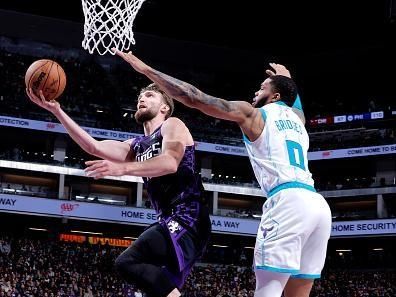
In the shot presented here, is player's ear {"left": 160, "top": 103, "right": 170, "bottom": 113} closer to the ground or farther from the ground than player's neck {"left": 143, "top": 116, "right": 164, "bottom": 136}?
farther from the ground

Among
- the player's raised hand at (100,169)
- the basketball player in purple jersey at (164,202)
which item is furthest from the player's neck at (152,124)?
the player's raised hand at (100,169)

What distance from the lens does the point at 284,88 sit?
18.1ft

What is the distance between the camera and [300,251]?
4922 mm

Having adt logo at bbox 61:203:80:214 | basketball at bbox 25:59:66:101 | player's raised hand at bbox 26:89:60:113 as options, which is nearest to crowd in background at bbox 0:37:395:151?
adt logo at bbox 61:203:80:214

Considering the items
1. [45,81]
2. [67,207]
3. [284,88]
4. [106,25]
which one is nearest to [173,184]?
[284,88]

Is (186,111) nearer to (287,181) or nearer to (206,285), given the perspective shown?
(206,285)

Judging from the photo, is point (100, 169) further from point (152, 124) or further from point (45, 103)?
point (152, 124)

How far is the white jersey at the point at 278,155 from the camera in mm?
5117

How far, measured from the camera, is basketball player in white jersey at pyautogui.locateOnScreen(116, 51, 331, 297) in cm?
487

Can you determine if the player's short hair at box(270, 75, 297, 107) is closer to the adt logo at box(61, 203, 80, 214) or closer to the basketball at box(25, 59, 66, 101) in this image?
the basketball at box(25, 59, 66, 101)

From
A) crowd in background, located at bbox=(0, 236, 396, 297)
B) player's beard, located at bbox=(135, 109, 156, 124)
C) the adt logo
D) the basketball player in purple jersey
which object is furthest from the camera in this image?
the adt logo

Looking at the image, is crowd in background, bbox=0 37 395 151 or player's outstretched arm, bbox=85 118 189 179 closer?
player's outstretched arm, bbox=85 118 189 179

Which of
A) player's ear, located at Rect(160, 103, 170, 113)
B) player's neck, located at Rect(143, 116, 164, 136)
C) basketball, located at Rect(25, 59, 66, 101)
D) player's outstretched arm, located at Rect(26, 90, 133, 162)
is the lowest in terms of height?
player's outstretched arm, located at Rect(26, 90, 133, 162)

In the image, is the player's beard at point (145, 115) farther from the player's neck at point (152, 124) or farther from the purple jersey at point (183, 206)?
the purple jersey at point (183, 206)
